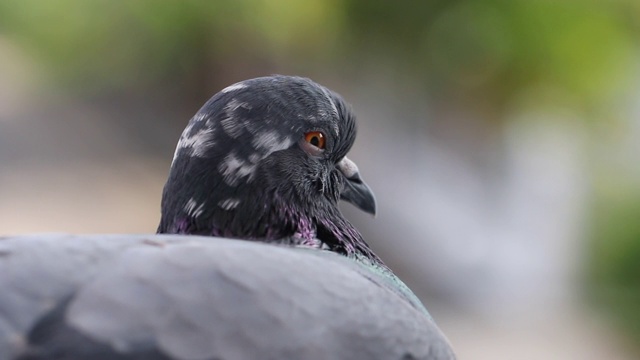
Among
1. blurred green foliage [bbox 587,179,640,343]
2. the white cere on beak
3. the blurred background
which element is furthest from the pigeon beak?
blurred green foliage [bbox 587,179,640,343]

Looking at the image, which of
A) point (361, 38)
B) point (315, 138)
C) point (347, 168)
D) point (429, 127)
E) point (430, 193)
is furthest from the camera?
point (429, 127)

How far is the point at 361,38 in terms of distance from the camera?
10320 millimetres

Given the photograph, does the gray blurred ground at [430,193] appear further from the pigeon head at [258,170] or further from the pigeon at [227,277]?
the pigeon at [227,277]

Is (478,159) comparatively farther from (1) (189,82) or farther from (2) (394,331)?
(2) (394,331)

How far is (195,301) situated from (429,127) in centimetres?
899

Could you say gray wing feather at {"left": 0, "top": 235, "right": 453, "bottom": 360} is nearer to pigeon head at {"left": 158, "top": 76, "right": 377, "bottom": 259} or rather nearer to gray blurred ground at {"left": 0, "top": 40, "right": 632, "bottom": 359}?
pigeon head at {"left": 158, "top": 76, "right": 377, "bottom": 259}

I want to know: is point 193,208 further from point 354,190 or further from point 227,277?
point 227,277

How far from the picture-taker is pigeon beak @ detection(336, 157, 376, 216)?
306cm

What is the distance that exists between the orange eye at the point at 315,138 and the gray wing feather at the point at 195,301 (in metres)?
0.73

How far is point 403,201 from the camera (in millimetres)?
9203

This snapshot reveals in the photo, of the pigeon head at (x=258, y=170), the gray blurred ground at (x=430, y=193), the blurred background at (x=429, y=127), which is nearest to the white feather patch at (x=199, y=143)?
the pigeon head at (x=258, y=170)

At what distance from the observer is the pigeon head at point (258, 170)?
2.66m

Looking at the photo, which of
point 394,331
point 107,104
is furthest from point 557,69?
point 394,331

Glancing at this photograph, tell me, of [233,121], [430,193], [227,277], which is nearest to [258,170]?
[233,121]
